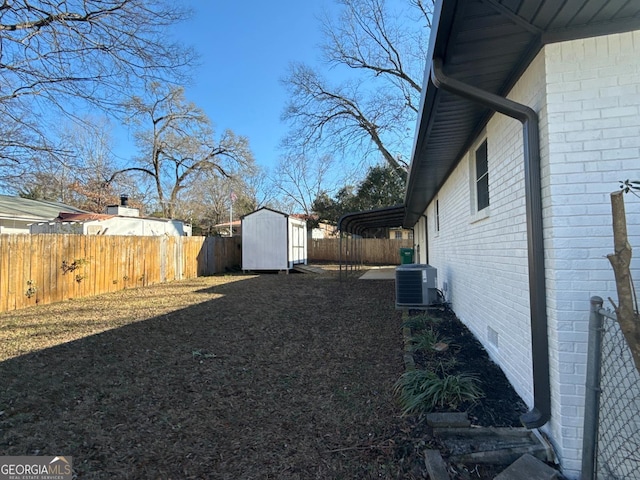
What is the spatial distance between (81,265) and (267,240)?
333 inches

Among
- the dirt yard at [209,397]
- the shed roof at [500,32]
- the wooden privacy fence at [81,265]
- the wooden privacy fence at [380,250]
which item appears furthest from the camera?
the wooden privacy fence at [380,250]

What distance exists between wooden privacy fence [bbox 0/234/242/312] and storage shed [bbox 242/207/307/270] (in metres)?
2.87

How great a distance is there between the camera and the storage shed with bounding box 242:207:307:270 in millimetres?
16562

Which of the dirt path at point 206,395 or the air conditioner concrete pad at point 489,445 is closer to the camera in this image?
the air conditioner concrete pad at point 489,445

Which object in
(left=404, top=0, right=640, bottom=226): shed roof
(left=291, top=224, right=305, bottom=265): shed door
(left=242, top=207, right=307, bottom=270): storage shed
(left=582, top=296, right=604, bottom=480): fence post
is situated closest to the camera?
(left=582, top=296, right=604, bottom=480): fence post

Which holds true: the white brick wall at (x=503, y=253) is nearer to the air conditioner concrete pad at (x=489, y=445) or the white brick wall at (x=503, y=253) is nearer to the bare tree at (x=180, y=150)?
the air conditioner concrete pad at (x=489, y=445)

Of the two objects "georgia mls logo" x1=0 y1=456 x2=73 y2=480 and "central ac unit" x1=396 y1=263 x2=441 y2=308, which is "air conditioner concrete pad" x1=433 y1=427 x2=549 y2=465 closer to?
"georgia mls logo" x1=0 y1=456 x2=73 y2=480

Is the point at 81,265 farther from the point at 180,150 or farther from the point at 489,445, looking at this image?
the point at 180,150

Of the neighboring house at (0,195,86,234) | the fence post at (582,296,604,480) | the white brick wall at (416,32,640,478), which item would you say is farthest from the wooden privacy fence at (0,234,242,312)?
the fence post at (582,296,604,480)

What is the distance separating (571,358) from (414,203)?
813 cm

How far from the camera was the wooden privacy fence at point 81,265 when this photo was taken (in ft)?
24.7

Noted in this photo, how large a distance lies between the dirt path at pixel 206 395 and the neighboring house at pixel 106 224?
23.5 feet

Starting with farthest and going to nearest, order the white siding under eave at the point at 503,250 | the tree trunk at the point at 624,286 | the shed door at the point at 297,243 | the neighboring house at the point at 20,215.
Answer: the shed door at the point at 297,243 < the neighboring house at the point at 20,215 < the white siding under eave at the point at 503,250 < the tree trunk at the point at 624,286

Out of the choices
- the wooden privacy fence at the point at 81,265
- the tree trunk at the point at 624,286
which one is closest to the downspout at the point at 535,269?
the tree trunk at the point at 624,286
